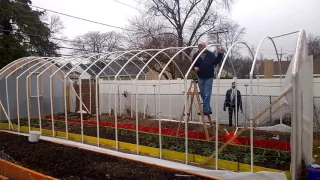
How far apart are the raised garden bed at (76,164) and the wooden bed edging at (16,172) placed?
30 cm

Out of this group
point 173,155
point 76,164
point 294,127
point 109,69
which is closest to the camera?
point 294,127

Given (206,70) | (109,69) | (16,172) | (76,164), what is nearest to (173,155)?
(76,164)

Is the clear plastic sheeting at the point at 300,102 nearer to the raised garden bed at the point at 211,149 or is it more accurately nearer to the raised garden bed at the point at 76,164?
A: the raised garden bed at the point at 211,149

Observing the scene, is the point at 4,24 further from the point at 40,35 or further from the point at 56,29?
the point at 56,29

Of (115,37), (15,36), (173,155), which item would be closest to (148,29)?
(15,36)

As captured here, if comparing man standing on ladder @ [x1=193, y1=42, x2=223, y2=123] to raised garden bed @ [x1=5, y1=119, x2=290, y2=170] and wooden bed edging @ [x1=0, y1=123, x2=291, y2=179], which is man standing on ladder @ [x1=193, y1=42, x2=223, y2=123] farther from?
wooden bed edging @ [x1=0, y1=123, x2=291, y2=179]

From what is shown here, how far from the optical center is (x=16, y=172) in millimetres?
5578

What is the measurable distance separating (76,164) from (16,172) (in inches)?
43.1

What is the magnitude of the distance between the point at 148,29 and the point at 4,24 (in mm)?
11421

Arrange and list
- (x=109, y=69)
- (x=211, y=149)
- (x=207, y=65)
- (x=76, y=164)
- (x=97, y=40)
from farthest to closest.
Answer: (x=97, y=40), (x=109, y=69), (x=207, y=65), (x=211, y=149), (x=76, y=164)

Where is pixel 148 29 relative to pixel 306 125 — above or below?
above

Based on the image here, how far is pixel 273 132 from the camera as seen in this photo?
845 cm

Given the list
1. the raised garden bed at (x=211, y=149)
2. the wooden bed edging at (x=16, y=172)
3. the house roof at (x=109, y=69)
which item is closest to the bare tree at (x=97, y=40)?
the house roof at (x=109, y=69)

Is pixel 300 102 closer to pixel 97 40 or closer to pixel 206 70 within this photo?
pixel 206 70
